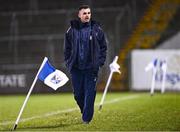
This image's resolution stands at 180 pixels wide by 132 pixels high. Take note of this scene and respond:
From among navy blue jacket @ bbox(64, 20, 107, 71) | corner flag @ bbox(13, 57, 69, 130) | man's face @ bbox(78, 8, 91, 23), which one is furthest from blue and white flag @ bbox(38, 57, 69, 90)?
man's face @ bbox(78, 8, 91, 23)

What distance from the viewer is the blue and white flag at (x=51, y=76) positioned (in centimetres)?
1134

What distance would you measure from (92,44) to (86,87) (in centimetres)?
77

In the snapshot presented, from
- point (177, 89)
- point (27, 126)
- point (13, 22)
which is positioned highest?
point (27, 126)

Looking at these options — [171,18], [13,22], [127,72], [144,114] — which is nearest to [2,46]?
[13,22]

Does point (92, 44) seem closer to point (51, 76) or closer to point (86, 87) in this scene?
point (86, 87)

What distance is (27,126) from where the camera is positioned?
11.3m

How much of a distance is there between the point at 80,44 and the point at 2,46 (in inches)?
734

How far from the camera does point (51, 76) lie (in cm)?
1143

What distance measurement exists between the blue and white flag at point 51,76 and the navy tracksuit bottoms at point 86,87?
0.27 metres

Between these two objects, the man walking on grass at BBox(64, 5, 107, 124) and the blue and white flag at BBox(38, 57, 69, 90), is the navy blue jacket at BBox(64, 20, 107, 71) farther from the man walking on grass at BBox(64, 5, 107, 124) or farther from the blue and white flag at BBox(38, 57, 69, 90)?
the blue and white flag at BBox(38, 57, 69, 90)

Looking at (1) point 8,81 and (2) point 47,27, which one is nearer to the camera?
(1) point 8,81

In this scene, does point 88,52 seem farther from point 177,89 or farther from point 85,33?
point 177,89

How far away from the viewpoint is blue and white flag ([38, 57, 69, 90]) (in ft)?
37.2

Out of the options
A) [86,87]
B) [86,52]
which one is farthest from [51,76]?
[86,52]
